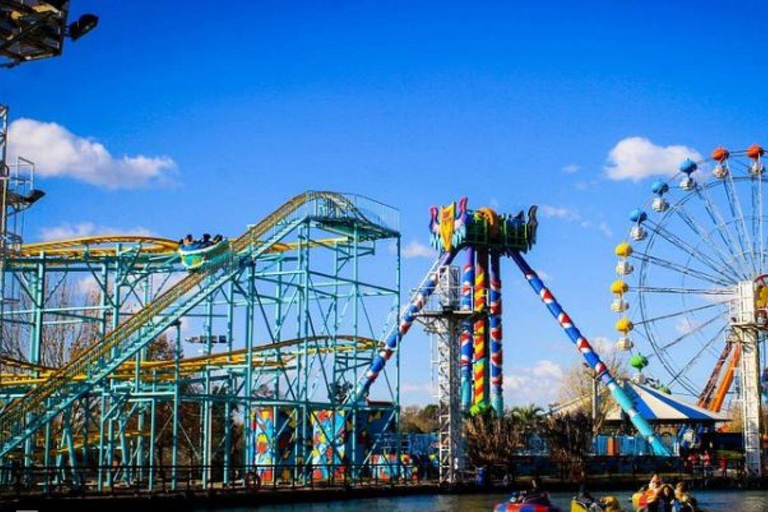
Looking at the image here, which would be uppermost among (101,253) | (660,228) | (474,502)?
(660,228)

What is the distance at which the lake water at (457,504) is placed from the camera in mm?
41719

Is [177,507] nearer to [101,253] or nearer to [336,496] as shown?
[336,496]

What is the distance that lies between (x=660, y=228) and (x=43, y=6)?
5197cm

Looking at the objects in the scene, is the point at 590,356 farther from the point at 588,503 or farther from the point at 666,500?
the point at 666,500

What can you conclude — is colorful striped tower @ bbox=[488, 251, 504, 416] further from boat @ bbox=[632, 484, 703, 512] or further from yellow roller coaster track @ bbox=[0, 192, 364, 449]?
boat @ bbox=[632, 484, 703, 512]

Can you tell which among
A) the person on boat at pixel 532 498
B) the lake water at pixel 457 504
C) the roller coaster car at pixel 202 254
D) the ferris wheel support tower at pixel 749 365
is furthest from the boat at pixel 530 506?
the ferris wheel support tower at pixel 749 365

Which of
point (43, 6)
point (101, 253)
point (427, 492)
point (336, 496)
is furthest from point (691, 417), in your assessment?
point (43, 6)

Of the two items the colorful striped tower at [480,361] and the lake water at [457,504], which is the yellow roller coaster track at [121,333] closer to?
the lake water at [457,504]

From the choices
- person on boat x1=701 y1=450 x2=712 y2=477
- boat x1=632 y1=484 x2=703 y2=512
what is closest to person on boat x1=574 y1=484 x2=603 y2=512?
boat x1=632 y1=484 x2=703 y2=512

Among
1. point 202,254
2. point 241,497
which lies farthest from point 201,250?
point 241,497

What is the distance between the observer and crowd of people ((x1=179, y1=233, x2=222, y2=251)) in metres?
49.3

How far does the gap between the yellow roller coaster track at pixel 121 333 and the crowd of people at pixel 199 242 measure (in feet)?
2.47

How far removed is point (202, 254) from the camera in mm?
49094

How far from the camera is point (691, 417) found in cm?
7619
